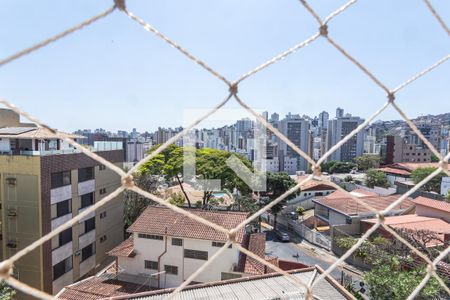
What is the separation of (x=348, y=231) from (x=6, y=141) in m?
7.40

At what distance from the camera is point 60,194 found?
199 inches

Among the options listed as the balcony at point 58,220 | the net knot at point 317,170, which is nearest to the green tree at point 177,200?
the balcony at point 58,220

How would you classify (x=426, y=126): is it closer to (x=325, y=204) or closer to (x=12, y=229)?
(x=325, y=204)

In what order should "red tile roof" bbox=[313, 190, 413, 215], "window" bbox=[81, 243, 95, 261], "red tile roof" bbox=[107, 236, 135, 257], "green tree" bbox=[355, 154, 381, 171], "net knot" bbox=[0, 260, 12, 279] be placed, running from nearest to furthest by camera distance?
1. "net knot" bbox=[0, 260, 12, 279]
2. "red tile roof" bbox=[107, 236, 135, 257]
3. "window" bbox=[81, 243, 95, 261]
4. "red tile roof" bbox=[313, 190, 413, 215]
5. "green tree" bbox=[355, 154, 381, 171]

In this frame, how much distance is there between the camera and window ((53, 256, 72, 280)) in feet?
16.5

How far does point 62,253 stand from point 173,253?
188 centimetres

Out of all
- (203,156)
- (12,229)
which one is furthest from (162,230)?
(203,156)

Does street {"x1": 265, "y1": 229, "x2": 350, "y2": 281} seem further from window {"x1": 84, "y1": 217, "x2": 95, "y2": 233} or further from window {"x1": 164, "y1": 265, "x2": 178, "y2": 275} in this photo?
window {"x1": 84, "y1": 217, "x2": 95, "y2": 233}

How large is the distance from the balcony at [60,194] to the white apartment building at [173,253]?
3.92ft

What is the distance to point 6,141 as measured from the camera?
4.90 metres

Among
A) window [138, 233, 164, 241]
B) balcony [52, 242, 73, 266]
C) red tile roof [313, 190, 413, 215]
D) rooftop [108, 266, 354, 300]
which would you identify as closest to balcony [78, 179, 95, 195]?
balcony [52, 242, 73, 266]

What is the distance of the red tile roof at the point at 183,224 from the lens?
4.65 meters

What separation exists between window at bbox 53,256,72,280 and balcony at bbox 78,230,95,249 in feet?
1.03

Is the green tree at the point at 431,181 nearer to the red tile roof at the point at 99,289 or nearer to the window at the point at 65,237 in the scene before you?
the red tile roof at the point at 99,289
